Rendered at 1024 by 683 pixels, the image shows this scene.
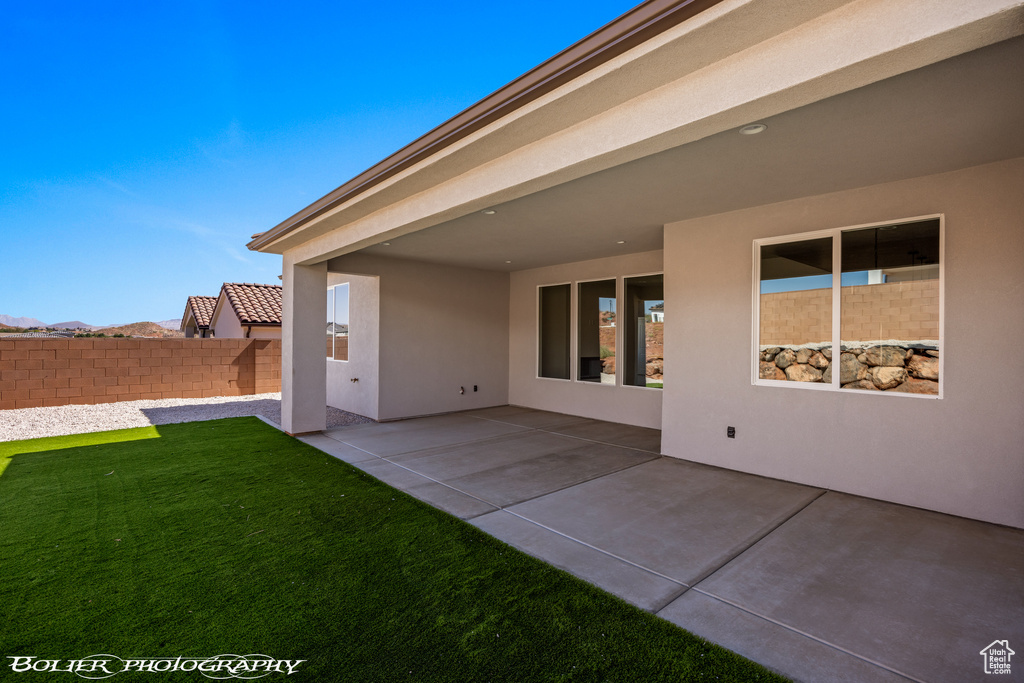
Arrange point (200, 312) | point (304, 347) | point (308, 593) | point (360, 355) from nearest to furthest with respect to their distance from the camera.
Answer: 1. point (308, 593)
2. point (304, 347)
3. point (360, 355)
4. point (200, 312)

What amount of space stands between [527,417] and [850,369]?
4853 millimetres

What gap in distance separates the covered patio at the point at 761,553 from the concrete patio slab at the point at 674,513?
0.05ft

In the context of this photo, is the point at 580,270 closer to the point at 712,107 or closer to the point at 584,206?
the point at 584,206

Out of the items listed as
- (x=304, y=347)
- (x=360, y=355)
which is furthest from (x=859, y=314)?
(x=360, y=355)

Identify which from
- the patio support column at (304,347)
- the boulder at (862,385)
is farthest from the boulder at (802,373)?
the patio support column at (304,347)

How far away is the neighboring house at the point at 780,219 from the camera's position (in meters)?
2.01

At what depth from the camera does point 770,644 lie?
6.95 feet

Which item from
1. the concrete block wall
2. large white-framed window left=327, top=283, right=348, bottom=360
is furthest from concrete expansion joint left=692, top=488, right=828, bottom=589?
large white-framed window left=327, top=283, right=348, bottom=360

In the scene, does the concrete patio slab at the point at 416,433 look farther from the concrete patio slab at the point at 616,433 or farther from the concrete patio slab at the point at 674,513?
the concrete patio slab at the point at 674,513

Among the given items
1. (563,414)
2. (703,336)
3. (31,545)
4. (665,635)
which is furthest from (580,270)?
(31,545)

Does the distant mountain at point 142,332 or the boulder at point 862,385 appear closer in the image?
the boulder at point 862,385

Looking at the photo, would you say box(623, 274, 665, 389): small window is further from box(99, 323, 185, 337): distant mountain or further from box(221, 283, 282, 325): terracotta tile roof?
box(99, 323, 185, 337): distant mountain

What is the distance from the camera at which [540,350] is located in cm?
884

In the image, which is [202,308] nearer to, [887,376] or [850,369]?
[850,369]
